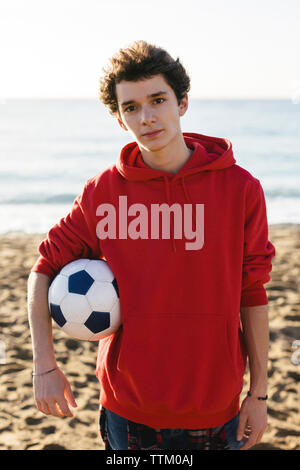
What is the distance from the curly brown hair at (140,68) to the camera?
6.30ft

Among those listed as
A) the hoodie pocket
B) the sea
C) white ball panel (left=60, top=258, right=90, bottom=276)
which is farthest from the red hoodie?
the sea

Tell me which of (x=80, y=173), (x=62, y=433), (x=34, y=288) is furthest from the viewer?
(x=80, y=173)

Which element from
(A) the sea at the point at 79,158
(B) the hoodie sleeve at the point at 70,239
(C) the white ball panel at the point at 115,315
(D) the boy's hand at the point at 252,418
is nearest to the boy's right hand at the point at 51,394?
(C) the white ball panel at the point at 115,315

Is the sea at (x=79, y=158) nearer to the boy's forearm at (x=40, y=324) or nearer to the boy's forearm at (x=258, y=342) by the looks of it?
the boy's forearm at (x=40, y=324)

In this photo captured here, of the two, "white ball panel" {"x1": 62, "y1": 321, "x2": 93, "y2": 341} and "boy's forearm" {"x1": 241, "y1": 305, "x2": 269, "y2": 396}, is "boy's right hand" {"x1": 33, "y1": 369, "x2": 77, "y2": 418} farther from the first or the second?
"boy's forearm" {"x1": 241, "y1": 305, "x2": 269, "y2": 396}

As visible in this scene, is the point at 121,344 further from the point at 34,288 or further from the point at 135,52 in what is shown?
the point at 135,52

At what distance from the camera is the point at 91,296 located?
206 centimetres

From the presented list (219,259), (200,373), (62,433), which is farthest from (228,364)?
(62,433)

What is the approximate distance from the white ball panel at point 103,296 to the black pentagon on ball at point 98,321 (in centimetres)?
2

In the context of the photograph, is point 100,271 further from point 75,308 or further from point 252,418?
point 252,418

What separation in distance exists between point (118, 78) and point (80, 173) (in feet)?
59.0

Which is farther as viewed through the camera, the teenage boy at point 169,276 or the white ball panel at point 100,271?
the white ball panel at point 100,271

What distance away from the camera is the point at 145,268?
1910mm

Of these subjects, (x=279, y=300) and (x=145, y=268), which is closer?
(x=145, y=268)
